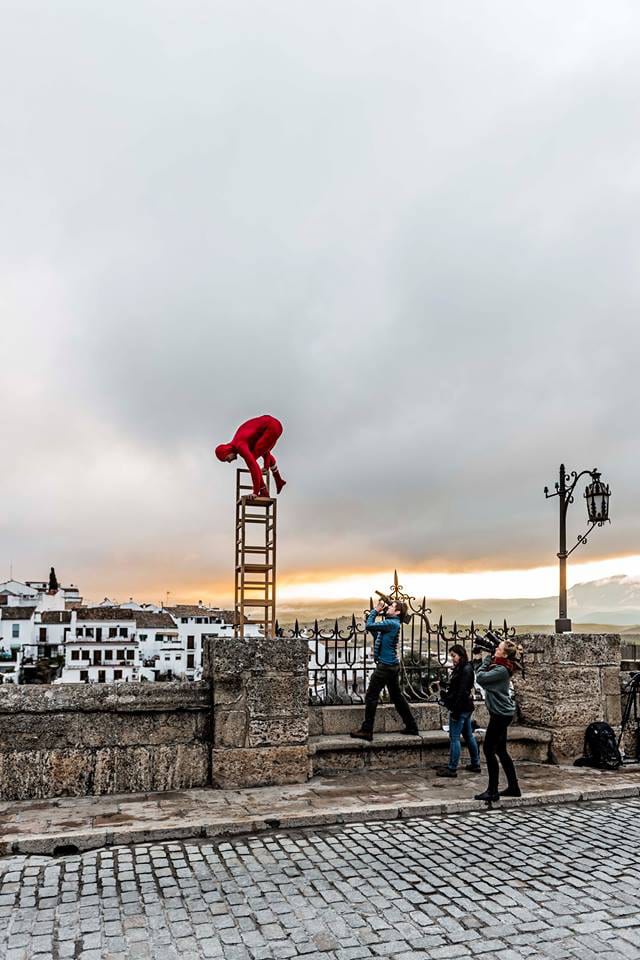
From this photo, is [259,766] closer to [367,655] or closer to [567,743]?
[367,655]

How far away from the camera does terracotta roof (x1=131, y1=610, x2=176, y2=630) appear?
242 feet

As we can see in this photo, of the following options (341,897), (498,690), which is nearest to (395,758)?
(498,690)

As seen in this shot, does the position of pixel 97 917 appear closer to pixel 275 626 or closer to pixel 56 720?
pixel 56 720

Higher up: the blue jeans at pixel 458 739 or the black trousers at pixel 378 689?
the black trousers at pixel 378 689

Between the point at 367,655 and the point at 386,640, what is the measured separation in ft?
2.12

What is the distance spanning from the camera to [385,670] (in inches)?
339

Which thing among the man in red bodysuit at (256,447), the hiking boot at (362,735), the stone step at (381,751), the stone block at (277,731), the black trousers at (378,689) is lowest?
the stone step at (381,751)

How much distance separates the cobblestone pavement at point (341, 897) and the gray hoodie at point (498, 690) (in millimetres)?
1178

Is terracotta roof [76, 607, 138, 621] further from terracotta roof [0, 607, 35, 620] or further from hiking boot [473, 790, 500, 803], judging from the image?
hiking boot [473, 790, 500, 803]

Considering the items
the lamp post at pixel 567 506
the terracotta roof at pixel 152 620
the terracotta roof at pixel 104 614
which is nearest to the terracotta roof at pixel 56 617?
the terracotta roof at pixel 104 614

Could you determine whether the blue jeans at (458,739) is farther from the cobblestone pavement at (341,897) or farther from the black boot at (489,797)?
the cobblestone pavement at (341,897)

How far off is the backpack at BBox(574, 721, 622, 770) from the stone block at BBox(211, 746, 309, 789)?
375cm

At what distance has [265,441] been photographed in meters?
8.56

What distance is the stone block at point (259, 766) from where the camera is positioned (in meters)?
7.61
